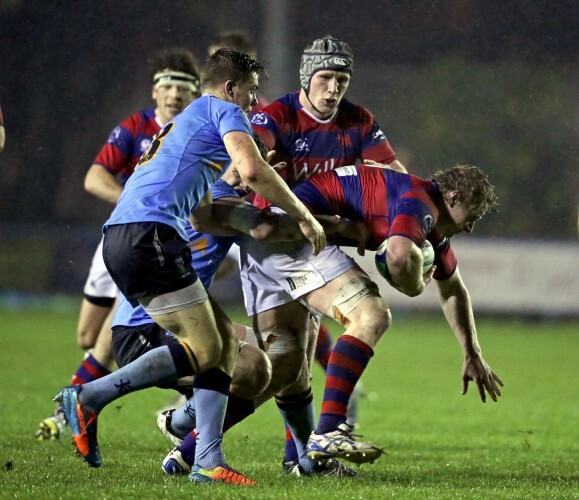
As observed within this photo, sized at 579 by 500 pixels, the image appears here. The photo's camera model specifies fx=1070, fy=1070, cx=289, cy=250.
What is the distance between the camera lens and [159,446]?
654cm

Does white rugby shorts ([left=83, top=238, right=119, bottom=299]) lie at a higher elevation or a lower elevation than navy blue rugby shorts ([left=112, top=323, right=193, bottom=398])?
higher

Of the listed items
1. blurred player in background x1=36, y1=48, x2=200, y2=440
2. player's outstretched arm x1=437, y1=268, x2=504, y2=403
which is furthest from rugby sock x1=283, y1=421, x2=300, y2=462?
blurred player in background x1=36, y1=48, x2=200, y2=440

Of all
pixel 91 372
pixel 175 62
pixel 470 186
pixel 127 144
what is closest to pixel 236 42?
pixel 175 62

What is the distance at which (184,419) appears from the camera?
17.5 ft

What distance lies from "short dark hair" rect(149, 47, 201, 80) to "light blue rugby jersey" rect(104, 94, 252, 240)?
2.81 metres

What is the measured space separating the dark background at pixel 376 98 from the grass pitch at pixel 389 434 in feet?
10.5

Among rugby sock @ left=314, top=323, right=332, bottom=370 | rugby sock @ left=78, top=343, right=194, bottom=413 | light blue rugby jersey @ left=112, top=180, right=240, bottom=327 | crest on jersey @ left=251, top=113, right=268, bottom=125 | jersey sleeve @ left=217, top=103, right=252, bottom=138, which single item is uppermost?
crest on jersey @ left=251, top=113, right=268, bottom=125

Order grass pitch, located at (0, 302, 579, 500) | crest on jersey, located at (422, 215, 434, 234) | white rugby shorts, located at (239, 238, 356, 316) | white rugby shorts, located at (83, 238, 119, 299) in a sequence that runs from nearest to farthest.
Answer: grass pitch, located at (0, 302, 579, 500) → crest on jersey, located at (422, 215, 434, 234) → white rugby shorts, located at (239, 238, 356, 316) → white rugby shorts, located at (83, 238, 119, 299)

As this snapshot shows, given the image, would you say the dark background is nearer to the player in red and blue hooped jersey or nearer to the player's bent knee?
the player in red and blue hooped jersey

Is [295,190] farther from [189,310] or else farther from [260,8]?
[260,8]

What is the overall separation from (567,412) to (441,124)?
27.6ft

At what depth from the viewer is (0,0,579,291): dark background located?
1603 centimetres

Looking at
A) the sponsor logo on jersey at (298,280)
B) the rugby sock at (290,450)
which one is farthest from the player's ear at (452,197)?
the rugby sock at (290,450)

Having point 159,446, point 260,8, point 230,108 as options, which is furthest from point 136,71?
point 230,108
